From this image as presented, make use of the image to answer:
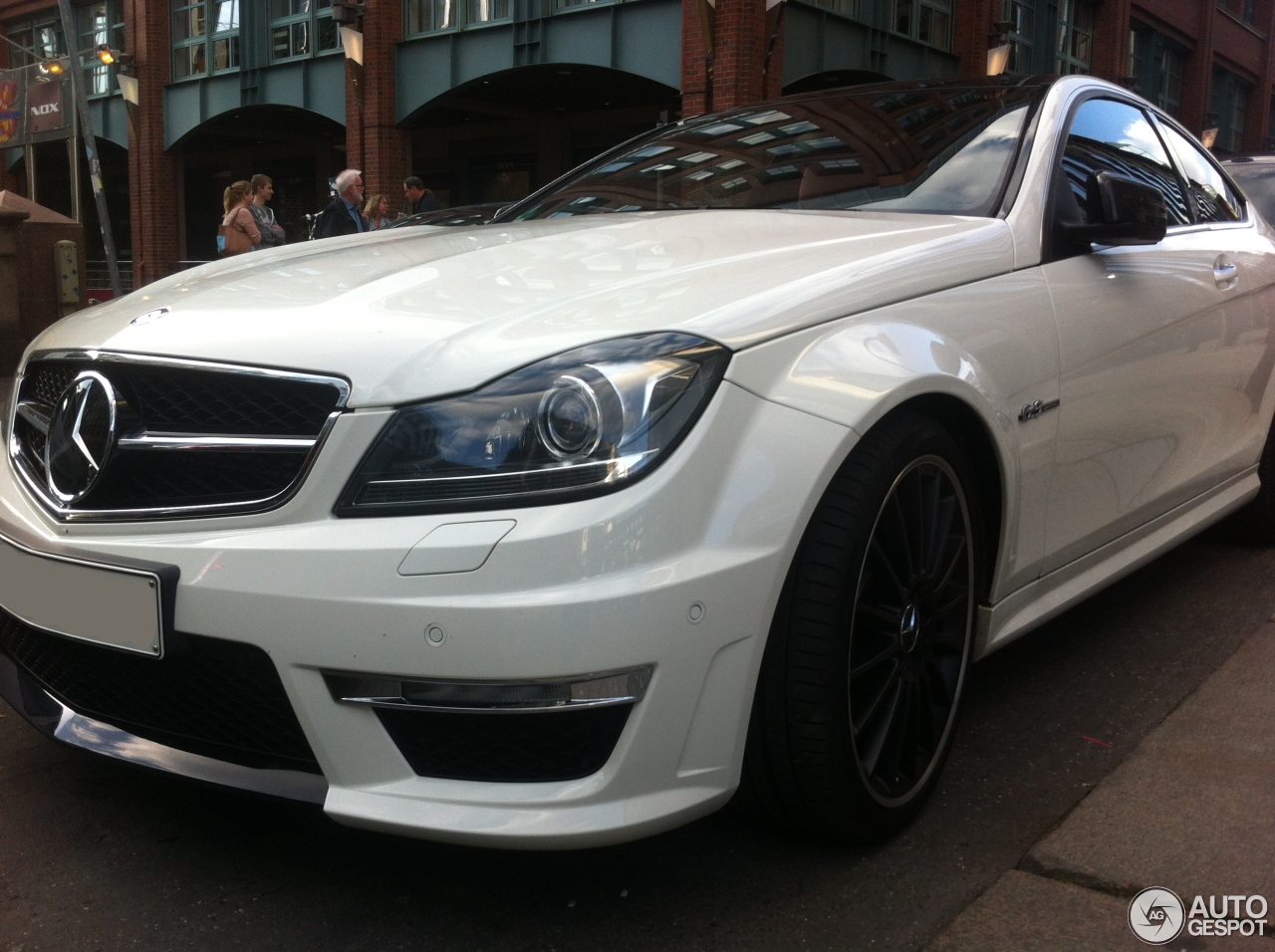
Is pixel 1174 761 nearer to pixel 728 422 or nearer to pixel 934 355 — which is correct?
pixel 934 355

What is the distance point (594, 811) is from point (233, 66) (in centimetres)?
2391

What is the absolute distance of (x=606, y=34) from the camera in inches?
648

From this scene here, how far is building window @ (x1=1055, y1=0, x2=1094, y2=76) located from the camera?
2347cm

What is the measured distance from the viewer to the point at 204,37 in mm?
23547

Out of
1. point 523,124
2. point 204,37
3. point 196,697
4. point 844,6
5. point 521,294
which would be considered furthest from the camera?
point 523,124

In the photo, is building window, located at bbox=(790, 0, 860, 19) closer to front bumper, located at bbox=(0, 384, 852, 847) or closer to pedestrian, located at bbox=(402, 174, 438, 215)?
pedestrian, located at bbox=(402, 174, 438, 215)

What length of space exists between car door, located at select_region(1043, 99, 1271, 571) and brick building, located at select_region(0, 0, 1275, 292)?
11.6 meters

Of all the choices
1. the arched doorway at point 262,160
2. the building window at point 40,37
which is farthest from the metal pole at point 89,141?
the building window at point 40,37

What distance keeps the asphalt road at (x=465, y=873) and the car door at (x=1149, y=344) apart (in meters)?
0.60

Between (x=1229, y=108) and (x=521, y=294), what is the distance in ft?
117

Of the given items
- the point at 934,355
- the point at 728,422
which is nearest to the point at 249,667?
the point at 728,422

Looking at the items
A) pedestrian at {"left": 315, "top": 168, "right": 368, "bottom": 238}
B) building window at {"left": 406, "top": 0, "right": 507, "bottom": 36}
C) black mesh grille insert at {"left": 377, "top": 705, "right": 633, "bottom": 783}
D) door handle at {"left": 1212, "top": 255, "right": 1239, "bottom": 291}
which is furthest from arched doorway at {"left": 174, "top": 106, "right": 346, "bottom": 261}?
black mesh grille insert at {"left": 377, "top": 705, "right": 633, "bottom": 783}

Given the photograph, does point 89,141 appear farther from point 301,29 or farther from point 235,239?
point 301,29

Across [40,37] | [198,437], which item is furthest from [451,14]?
[198,437]
